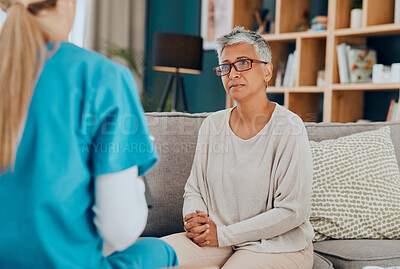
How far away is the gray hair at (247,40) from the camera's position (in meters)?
1.68

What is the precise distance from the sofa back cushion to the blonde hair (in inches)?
46.2

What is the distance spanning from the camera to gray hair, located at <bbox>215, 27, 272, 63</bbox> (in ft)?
5.50

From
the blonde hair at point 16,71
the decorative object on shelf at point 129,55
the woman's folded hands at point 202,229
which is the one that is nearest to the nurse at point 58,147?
the blonde hair at point 16,71

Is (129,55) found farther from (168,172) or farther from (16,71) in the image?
(16,71)

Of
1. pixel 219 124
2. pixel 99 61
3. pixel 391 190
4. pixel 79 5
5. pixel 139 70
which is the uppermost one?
pixel 79 5

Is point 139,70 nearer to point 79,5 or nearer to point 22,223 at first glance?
point 79,5

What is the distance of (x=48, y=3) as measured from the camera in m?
0.80

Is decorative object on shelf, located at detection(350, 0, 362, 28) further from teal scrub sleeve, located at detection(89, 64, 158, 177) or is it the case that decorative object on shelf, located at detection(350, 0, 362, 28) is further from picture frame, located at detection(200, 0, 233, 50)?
teal scrub sleeve, located at detection(89, 64, 158, 177)

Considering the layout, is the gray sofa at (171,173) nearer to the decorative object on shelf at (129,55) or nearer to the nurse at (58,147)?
the nurse at (58,147)

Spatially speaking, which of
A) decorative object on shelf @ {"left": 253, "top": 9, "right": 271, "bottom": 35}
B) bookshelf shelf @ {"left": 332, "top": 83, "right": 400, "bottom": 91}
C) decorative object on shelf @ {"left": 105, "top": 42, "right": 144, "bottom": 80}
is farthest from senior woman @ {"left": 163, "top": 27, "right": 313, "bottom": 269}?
decorative object on shelf @ {"left": 105, "top": 42, "right": 144, "bottom": 80}

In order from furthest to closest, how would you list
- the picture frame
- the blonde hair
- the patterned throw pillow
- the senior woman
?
the picture frame, the patterned throw pillow, the senior woman, the blonde hair

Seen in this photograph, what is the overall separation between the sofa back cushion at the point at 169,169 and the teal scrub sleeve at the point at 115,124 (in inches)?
42.7

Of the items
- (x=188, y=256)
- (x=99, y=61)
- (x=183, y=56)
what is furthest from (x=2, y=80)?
(x=183, y=56)

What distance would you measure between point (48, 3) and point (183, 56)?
3213mm
